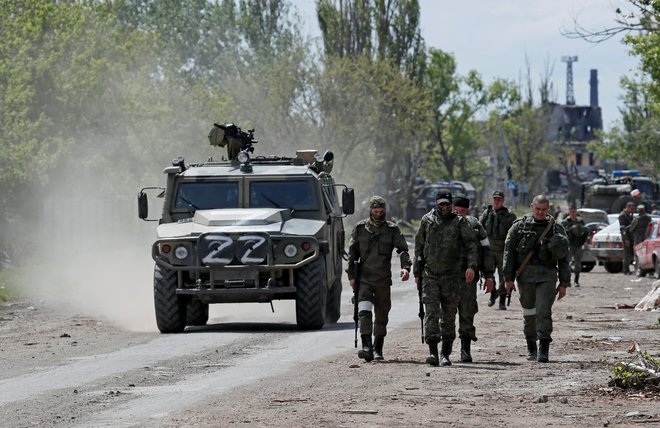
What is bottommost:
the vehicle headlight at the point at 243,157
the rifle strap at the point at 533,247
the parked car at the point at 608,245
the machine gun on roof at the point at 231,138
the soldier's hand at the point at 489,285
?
the parked car at the point at 608,245

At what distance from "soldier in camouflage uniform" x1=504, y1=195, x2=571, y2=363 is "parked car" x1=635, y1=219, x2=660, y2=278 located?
61.5 ft

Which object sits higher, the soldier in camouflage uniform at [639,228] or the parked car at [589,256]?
the soldier in camouflage uniform at [639,228]

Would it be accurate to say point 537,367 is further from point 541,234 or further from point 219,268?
point 219,268

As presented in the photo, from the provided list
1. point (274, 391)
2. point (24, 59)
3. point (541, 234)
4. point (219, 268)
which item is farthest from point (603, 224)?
point (274, 391)

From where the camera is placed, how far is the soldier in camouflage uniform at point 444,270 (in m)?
14.6

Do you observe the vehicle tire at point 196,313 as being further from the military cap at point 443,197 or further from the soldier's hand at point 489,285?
the soldier's hand at point 489,285

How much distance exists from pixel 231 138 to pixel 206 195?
219 cm

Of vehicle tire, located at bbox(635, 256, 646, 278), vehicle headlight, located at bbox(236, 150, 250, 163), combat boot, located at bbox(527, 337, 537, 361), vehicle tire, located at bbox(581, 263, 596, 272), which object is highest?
A: vehicle headlight, located at bbox(236, 150, 250, 163)

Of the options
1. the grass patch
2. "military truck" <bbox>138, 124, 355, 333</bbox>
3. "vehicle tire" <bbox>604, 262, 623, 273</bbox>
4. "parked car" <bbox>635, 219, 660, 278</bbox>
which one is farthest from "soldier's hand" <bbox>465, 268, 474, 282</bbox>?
"vehicle tire" <bbox>604, 262, 623, 273</bbox>

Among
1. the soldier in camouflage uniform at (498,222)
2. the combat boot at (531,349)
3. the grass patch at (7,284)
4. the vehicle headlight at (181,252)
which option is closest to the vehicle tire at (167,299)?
the vehicle headlight at (181,252)

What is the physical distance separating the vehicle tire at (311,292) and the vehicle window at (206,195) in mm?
1670

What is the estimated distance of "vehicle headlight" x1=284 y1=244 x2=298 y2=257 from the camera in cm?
1892

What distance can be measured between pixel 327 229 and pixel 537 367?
599 cm

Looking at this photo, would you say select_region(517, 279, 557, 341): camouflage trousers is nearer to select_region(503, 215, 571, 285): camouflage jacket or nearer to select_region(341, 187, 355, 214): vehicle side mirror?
select_region(503, 215, 571, 285): camouflage jacket
